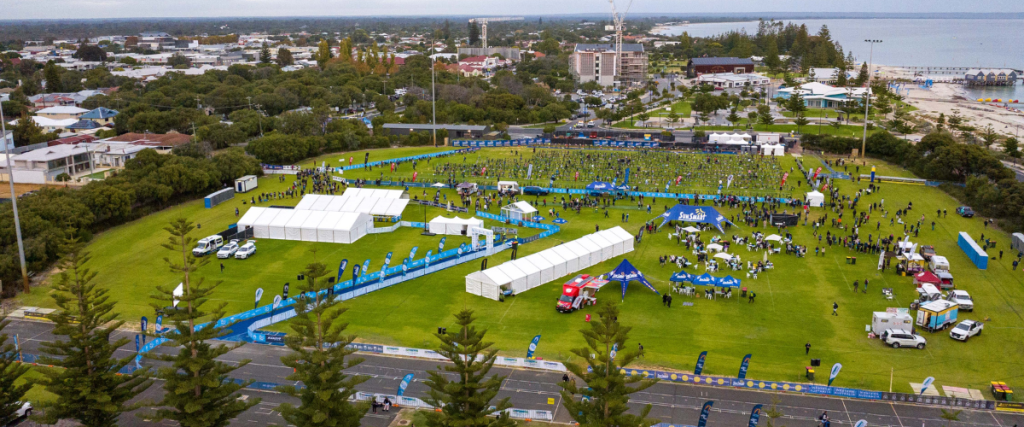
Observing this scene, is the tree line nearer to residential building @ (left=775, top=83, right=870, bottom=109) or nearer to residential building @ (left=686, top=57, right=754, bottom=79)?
residential building @ (left=775, top=83, right=870, bottom=109)

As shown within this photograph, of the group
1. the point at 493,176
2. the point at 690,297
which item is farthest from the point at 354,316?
the point at 493,176

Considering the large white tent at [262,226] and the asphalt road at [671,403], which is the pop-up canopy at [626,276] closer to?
the asphalt road at [671,403]

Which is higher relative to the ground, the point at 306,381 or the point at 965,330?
the point at 306,381

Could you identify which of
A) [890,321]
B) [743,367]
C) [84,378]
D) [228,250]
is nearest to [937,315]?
[890,321]

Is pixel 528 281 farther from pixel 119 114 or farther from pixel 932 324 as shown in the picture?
pixel 119 114

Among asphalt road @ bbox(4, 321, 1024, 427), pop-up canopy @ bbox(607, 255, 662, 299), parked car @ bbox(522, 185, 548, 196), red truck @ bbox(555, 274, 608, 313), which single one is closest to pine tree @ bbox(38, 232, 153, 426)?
asphalt road @ bbox(4, 321, 1024, 427)

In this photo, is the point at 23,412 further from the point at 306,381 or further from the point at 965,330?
the point at 965,330
